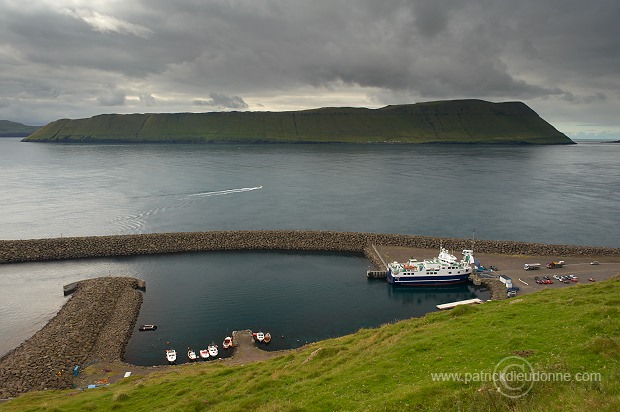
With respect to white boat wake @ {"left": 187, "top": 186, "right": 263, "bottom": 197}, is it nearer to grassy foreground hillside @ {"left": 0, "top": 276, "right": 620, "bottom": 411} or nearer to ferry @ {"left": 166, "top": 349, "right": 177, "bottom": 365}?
ferry @ {"left": 166, "top": 349, "right": 177, "bottom": 365}

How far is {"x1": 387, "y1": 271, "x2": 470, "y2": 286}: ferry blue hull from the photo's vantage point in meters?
70.4

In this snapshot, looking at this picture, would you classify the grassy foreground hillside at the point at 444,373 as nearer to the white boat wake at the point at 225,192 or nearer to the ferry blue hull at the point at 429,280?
the ferry blue hull at the point at 429,280

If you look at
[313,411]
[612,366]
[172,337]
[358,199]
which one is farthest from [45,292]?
[358,199]

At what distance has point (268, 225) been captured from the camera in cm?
10356

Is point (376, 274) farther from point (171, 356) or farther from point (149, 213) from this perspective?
point (149, 213)

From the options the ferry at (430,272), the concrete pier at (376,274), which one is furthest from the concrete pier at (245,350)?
the ferry at (430,272)

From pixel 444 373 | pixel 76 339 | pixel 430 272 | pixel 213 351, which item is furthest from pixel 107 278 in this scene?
pixel 444 373

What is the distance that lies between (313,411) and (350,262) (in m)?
61.0

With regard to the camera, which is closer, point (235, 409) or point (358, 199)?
point (235, 409)

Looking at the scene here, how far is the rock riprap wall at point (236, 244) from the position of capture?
81.6m

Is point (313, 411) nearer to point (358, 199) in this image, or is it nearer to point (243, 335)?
point (243, 335)

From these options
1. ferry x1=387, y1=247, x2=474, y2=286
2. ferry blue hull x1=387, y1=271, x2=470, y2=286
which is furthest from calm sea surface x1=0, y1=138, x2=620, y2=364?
ferry x1=387, y1=247, x2=474, y2=286

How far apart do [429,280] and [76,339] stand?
181 feet

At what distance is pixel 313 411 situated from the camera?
21.1 m
